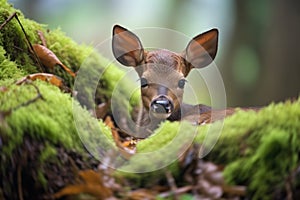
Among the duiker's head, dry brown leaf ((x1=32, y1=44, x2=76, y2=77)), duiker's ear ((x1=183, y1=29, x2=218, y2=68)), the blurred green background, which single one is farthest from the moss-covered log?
the blurred green background

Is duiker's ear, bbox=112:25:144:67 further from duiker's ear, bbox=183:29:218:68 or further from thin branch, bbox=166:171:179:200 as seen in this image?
thin branch, bbox=166:171:179:200

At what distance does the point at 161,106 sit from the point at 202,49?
50 centimetres

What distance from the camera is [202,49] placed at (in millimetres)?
3338

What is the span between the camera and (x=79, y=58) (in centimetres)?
336

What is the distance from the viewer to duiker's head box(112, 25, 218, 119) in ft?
10.3

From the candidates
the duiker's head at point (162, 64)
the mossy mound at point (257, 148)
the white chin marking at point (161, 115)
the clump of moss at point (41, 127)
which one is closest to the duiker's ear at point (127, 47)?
the duiker's head at point (162, 64)

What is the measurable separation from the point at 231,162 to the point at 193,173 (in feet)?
0.40

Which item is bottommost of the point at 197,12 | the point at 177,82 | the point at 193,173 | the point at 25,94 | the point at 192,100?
the point at 193,173

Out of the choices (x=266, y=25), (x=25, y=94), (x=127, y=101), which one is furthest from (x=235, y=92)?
(x=25, y=94)

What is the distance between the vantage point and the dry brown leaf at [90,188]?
1.64 meters

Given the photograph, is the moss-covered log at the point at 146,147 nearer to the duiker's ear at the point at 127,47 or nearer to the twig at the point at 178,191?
the twig at the point at 178,191

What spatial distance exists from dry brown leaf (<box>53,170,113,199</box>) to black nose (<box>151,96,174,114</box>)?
4.59ft

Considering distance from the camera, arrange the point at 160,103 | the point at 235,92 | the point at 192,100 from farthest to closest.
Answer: the point at 235,92 < the point at 192,100 < the point at 160,103

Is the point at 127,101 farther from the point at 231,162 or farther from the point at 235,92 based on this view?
the point at 235,92
